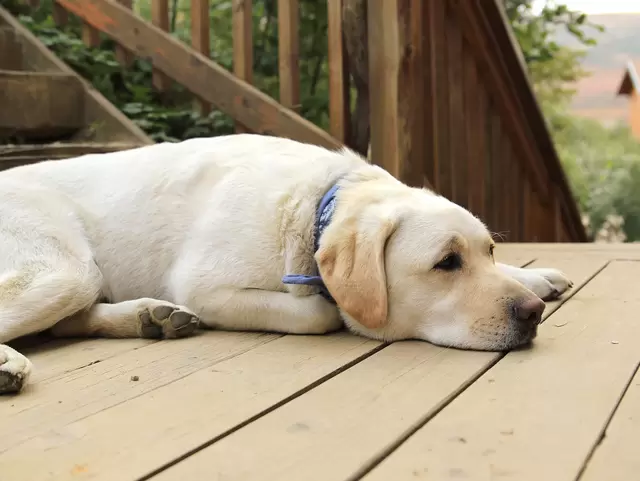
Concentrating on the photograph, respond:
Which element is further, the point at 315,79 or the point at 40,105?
the point at 315,79

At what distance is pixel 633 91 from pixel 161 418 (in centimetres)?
676

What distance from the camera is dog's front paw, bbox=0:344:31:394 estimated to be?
1729 millimetres

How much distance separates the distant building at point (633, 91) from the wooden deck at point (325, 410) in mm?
5483

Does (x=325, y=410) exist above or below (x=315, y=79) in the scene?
below

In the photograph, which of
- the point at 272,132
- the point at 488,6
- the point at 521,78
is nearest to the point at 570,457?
the point at 272,132

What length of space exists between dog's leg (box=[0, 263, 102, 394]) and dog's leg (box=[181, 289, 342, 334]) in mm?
355

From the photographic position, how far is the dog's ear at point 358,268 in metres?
2.09

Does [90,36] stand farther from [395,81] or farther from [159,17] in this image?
[395,81]

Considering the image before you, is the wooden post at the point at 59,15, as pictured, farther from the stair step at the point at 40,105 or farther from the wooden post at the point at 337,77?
the wooden post at the point at 337,77

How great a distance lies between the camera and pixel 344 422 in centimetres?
153

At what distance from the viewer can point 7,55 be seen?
4773 mm

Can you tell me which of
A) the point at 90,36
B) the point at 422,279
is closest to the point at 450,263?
the point at 422,279

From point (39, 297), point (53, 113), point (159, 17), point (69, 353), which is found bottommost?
point (69, 353)

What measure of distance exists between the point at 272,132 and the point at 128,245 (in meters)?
1.61
